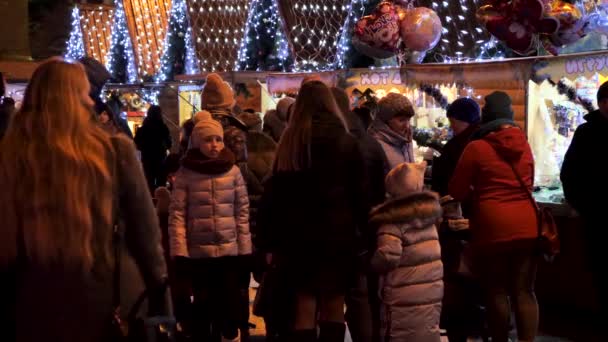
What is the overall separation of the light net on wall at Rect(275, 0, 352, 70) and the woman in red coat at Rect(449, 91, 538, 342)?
264 inches

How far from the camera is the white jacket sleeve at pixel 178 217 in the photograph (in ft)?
16.8

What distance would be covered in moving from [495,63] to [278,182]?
11.7 ft

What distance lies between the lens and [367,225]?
4.53 meters

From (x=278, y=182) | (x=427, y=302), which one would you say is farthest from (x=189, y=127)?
(x=427, y=302)

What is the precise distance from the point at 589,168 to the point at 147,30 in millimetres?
14020

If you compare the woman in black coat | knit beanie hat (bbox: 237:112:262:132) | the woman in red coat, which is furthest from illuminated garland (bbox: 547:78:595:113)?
the woman in black coat

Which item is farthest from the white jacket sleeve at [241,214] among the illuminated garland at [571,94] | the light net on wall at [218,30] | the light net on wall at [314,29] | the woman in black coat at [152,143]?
the light net on wall at [218,30]

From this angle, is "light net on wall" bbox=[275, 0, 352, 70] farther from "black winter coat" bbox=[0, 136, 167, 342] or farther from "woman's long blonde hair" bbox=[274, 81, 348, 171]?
"black winter coat" bbox=[0, 136, 167, 342]

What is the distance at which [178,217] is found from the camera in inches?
201

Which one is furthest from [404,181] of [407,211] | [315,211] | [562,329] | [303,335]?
[562,329]

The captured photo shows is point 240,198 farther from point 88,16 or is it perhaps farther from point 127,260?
point 88,16

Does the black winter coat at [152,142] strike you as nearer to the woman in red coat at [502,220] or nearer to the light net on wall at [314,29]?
the light net on wall at [314,29]

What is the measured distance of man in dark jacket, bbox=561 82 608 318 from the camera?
5.29m

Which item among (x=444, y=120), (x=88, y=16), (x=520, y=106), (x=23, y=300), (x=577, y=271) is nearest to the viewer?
(x=23, y=300)
